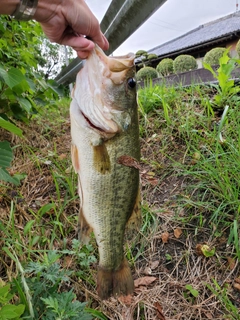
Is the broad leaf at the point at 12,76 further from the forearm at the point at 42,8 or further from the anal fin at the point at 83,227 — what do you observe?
the anal fin at the point at 83,227

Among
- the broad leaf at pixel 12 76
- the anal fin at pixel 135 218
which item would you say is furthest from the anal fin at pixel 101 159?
the broad leaf at pixel 12 76

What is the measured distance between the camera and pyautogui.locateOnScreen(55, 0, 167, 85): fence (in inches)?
47.2

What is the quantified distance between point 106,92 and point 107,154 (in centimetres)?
26

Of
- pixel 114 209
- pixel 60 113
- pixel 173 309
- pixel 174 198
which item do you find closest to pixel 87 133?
pixel 114 209

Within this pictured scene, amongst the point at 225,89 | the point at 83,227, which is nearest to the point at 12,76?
the point at 83,227

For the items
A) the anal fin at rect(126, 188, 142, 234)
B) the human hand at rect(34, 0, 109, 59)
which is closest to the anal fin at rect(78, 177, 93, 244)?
the anal fin at rect(126, 188, 142, 234)

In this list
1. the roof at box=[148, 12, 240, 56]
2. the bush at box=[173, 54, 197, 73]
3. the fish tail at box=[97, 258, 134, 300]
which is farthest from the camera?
the roof at box=[148, 12, 240, 56]

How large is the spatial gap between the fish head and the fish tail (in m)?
0.64

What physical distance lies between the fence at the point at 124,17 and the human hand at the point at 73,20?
16cm

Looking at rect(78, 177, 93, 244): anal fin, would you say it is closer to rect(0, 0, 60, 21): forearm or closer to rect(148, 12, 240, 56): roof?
rect(0, 0, 60, 21): forearm

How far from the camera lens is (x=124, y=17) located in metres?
1.38

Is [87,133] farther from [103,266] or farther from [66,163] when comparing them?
[66,163]

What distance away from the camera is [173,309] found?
6.37 feet

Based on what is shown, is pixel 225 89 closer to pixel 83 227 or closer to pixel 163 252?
pixel 163 252
